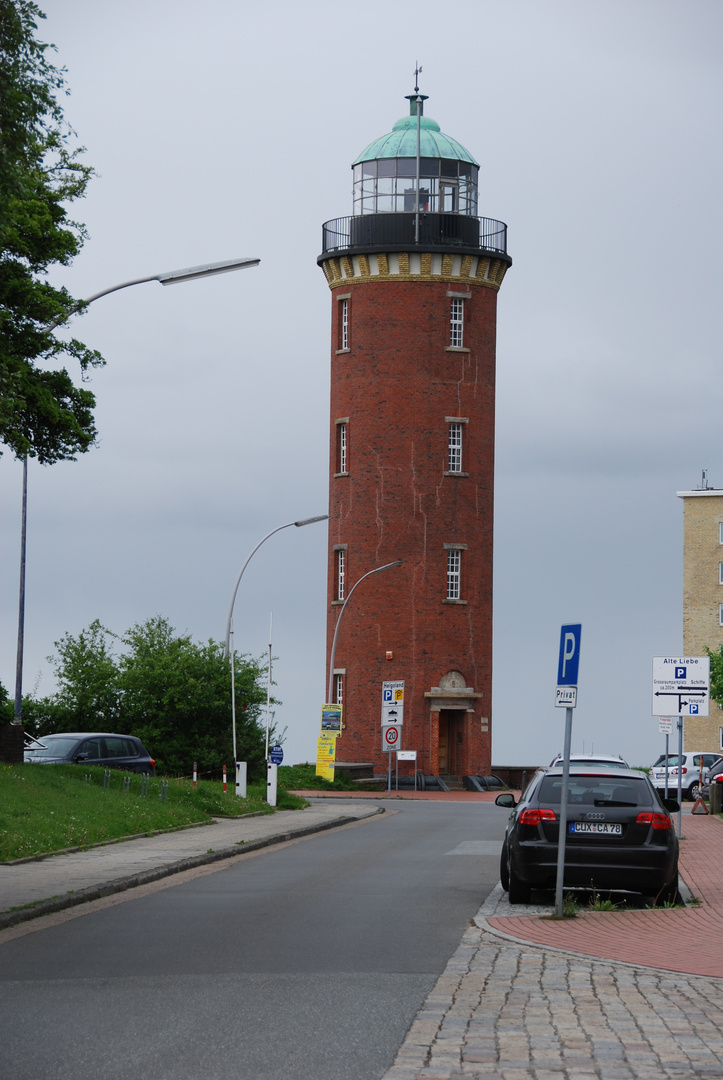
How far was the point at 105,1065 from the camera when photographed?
320 inches

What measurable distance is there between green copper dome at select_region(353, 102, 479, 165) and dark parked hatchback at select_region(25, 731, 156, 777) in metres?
34.5

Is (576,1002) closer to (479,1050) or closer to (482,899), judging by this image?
(479,1050)

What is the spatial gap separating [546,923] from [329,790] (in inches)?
1614

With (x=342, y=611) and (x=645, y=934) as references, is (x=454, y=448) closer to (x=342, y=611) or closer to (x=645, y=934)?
(x=342, y=611)

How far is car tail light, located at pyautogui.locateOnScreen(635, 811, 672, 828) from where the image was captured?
1587 cm

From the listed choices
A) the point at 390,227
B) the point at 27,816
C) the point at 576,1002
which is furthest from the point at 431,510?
the point at 576,1002

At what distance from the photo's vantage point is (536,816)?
16.0m

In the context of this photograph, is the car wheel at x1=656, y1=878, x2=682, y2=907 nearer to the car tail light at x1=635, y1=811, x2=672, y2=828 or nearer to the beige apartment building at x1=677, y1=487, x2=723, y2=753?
the car tail light at x1=635, y1=811, x2=672, y2=828

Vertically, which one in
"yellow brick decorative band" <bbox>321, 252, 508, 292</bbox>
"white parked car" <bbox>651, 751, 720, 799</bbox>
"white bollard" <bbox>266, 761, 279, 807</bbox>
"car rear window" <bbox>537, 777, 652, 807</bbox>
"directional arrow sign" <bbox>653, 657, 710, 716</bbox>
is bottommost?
"white parked car" <bbox>651, 751, 720, 799</bbox>

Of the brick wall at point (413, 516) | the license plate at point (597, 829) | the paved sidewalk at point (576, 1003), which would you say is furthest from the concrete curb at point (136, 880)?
the brick wall at point (413, 516)

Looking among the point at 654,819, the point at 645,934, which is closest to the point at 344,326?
the point at 654,819

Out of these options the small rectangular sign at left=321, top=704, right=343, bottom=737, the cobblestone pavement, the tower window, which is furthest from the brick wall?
the cobblestone pavement

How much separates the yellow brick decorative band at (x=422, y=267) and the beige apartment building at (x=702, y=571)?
36977mm

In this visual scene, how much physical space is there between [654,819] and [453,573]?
46.7 meters
